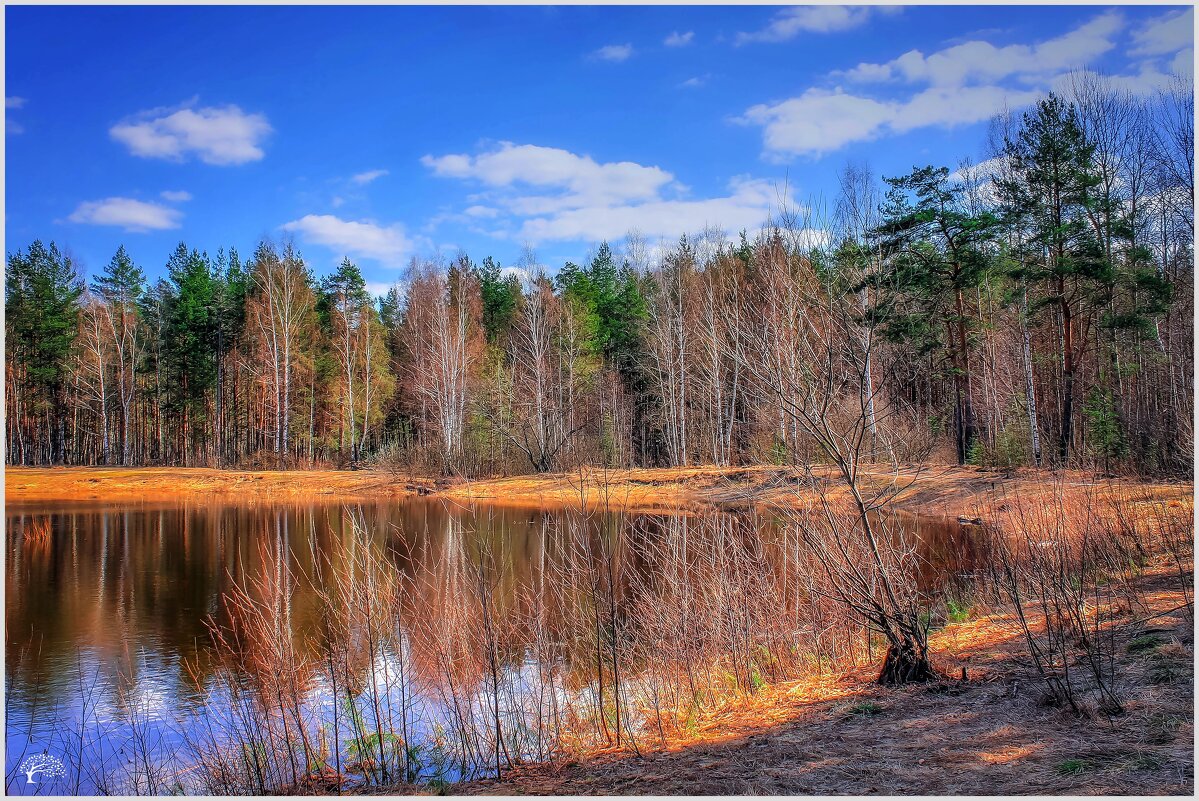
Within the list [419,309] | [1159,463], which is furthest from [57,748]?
[419,309]

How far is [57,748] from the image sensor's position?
7.02 meters

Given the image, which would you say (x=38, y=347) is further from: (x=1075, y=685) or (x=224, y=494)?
(x=1075, y=685)

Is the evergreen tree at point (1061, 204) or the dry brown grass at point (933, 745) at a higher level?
the evergreen tree at point (1061, 204)

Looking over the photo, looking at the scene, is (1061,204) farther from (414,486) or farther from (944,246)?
(414,486)

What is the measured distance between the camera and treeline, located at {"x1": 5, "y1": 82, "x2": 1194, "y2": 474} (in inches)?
797

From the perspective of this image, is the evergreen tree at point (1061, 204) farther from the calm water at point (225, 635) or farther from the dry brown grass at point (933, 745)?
the dry brown grass at point (933, 745)

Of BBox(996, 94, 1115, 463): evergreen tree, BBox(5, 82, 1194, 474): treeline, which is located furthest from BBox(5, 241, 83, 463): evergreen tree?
BBox(996, 94, 1115, 463): evergreen tree

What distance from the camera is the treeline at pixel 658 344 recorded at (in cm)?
2023

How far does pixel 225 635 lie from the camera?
1098 centimetres

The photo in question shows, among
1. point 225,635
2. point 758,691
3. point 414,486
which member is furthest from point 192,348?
point 758,691

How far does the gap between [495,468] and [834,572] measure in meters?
28.4

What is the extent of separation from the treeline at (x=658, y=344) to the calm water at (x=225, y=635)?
3.55 m

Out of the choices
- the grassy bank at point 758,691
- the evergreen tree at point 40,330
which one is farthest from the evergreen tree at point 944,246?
the evergreen tree at point 40,330

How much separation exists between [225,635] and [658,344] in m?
27.3
